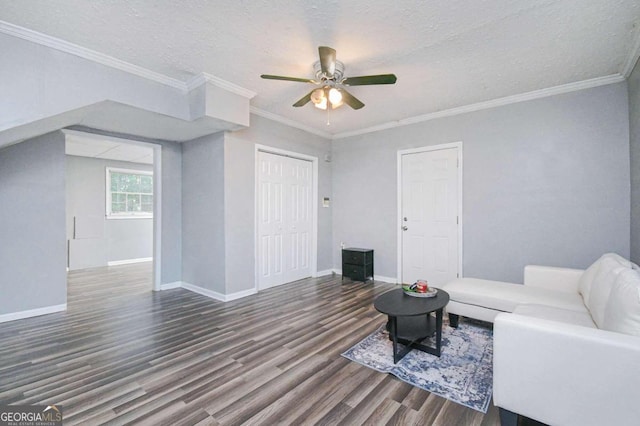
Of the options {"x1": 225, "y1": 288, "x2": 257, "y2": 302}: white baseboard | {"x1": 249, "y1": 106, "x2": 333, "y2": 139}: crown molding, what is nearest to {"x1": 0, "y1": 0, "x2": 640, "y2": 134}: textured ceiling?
{"x1": 249, "y1": 106, "x2": 333, "y2": 139}: crown molding

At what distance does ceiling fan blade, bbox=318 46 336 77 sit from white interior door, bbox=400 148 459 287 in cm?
251

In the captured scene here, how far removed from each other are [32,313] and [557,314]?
540 cm

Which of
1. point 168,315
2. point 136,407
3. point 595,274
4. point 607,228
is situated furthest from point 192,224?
point 607,228

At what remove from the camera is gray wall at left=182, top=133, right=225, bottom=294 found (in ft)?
13.1

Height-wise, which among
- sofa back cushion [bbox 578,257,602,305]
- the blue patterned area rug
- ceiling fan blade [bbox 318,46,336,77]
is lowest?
the blue patterned area rug

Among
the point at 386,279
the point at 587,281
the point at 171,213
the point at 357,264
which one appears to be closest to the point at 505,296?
the point at 587,281

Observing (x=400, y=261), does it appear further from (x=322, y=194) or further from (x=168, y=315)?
(x=168, y=315)

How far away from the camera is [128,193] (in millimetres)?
7137

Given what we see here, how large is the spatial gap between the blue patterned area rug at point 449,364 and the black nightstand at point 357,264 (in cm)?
191

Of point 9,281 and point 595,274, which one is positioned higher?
point 595,274

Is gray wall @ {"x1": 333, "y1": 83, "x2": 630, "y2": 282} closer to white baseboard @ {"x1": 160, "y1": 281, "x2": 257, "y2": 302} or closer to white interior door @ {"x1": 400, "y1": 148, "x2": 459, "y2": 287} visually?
white interior door @ {"x1": 400, "y1": 148, "x2": 459, "y2": 287}

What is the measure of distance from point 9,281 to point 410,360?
4416mm

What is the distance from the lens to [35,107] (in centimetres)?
242

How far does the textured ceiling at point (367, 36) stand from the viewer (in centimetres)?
208
